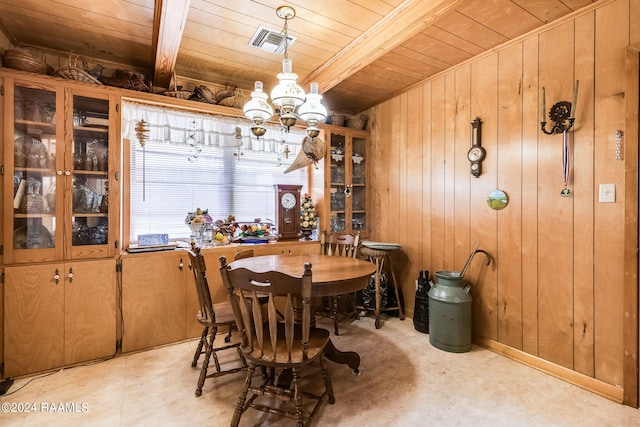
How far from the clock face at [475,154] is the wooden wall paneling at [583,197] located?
2.11 feet

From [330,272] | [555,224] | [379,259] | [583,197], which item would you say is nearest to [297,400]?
[330,272]

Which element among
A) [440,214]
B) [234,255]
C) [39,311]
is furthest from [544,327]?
[39,311]

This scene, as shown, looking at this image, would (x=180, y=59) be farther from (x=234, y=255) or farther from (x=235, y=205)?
(x=234, y=255)

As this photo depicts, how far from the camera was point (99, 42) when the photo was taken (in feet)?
8.13

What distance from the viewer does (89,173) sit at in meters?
2.45

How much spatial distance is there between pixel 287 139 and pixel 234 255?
146cm

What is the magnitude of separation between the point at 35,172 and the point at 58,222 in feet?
1.31

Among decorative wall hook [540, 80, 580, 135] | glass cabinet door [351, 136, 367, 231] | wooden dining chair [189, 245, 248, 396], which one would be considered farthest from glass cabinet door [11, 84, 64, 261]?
decorative wall hook [540, 80, 580, 135]

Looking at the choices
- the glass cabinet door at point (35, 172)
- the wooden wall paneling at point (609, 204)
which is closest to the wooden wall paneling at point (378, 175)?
the wooden wall paneling at point (609, 204)

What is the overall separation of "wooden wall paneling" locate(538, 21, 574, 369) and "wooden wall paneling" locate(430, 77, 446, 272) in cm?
86

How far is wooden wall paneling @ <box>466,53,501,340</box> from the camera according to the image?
2.61m

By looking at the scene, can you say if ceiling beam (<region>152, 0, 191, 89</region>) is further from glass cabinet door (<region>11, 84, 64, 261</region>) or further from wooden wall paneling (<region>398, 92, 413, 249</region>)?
wooden wall paneling (<region>398, 92, 413, 249</region>)

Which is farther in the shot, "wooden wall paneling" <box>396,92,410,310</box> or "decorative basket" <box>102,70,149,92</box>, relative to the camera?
"wooden wall paneling" <box>396,92,410,310</box>

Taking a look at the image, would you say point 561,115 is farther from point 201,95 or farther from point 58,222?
point 58,222
